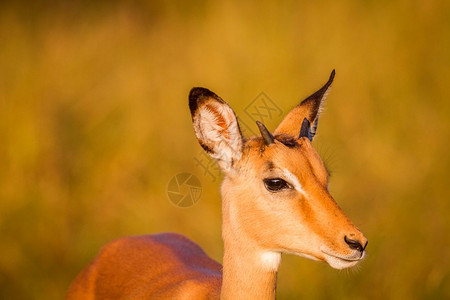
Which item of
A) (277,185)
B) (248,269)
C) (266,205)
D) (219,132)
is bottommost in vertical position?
(248,269)

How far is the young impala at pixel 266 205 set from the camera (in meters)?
3.60

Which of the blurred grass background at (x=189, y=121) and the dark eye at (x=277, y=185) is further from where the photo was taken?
the blurred grass background at (x=189, y=121)

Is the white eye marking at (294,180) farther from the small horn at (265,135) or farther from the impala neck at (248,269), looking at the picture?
the impala neck at (248,269)

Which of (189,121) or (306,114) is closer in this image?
(306,114)

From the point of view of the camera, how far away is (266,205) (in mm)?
3777

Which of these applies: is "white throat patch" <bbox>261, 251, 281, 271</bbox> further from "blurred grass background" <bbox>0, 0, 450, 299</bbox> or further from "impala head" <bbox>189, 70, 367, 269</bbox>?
"blurred grass background" <bbox>0, 0, 450, 299</bbox>

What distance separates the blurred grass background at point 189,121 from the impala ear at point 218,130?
2.89 meters

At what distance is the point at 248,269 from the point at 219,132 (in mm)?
749

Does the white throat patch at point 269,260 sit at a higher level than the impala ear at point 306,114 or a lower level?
lower

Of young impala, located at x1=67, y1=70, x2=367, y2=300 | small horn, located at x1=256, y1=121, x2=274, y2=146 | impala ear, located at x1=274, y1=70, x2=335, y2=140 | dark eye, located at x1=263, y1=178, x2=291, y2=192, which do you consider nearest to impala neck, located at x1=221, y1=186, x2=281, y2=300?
young impala, located at x1=67, y1=70, x2=367, y2=300

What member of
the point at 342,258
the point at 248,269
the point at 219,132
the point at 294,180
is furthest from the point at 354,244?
the point at 219,132

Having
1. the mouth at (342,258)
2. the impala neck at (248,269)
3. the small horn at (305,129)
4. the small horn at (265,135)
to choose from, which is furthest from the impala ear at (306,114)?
the mouth at (342,258)

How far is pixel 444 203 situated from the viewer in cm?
707

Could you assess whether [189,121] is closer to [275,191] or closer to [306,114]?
[306,114]
